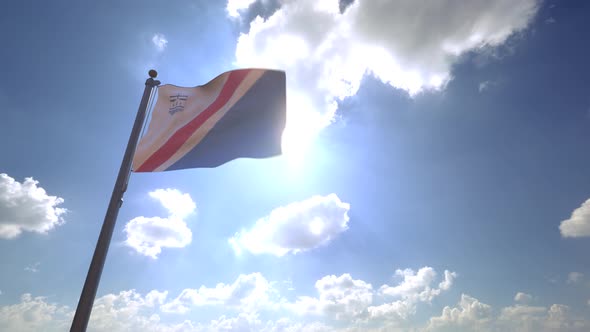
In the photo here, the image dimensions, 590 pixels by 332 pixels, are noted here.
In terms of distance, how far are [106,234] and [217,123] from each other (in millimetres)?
5168

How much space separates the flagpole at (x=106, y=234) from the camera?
6.78 metres

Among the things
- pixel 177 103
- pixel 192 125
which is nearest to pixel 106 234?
pixel 192 125

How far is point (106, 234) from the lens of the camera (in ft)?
25.1

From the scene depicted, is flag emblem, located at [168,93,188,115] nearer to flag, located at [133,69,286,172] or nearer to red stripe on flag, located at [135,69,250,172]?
flag, located at [133,69,286,172]

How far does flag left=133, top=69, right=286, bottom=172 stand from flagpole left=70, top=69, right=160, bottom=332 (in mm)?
1574

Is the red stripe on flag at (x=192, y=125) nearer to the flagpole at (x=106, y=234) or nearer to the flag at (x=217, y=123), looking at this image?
the flag at (x=217, y=123)

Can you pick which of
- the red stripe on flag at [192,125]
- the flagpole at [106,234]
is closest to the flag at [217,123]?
the red stripe on flag at [192,125]

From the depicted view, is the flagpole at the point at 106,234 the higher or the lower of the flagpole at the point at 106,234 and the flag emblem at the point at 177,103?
the lower

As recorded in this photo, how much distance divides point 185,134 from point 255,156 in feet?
8.76

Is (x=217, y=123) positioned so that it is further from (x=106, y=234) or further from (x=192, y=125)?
(x=106, y=234)

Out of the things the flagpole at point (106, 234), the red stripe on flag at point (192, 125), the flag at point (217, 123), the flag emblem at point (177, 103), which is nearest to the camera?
the flagpole at point (106, 234)

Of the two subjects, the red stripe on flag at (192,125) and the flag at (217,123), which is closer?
the flag at (217,123)

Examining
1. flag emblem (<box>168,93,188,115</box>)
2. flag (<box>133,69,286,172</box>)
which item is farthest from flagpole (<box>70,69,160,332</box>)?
flag (<box>133,69,286,172</box>)

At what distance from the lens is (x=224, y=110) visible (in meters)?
11.3
